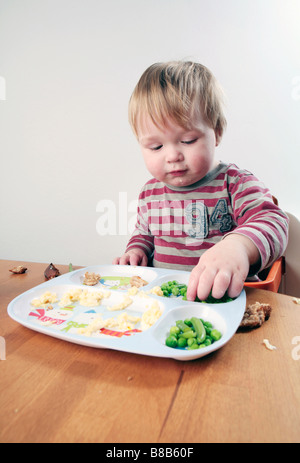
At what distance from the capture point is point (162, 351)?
0.33m

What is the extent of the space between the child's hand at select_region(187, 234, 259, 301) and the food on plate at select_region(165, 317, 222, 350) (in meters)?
0.06

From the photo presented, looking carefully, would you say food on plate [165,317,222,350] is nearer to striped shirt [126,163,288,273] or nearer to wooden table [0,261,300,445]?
wooden table [0,261,300,445]

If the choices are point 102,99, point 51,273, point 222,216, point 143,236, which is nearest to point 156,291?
point 51,273

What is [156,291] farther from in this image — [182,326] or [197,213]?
[197,213]

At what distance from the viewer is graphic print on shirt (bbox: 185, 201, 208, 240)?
2.86ft

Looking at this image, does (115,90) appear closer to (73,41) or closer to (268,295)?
(73,41)

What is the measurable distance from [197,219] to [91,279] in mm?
387

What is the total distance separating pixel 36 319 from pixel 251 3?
1.43 meters

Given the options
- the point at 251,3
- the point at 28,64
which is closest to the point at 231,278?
the point at 251,3

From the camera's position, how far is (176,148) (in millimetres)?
719

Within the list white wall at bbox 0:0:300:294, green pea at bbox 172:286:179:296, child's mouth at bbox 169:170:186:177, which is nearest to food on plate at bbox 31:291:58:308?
green pea at bbox 172:286:179:296

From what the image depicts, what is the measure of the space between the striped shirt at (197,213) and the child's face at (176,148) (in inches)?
4.2

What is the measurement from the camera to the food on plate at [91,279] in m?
0.63
